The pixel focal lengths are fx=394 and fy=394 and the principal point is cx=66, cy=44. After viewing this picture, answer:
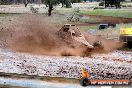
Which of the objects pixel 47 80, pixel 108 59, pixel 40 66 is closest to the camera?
pixel 47 80

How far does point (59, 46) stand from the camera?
21109 millimetres

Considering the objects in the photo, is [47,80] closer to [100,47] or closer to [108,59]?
[108,59]

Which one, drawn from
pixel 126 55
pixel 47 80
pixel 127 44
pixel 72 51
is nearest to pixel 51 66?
pixel 72 51

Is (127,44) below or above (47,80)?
below

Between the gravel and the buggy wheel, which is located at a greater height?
the buggy wheel

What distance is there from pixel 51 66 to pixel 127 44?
8.94 meters

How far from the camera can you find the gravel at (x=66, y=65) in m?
14.0

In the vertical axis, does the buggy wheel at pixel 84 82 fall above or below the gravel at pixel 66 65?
above

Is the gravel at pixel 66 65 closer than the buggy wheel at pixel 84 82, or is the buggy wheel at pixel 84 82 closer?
the buggy wheel at pixel 84 82

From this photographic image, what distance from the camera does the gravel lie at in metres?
14.0

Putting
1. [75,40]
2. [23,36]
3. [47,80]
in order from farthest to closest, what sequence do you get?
[23,36] → [75,40] → [47,80]

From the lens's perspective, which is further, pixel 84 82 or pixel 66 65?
pixel 66 65

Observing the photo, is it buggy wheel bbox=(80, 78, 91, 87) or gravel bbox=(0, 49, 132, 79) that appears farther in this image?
gravel bbox=(0, 49, 132, 79)

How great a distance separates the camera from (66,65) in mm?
15930
